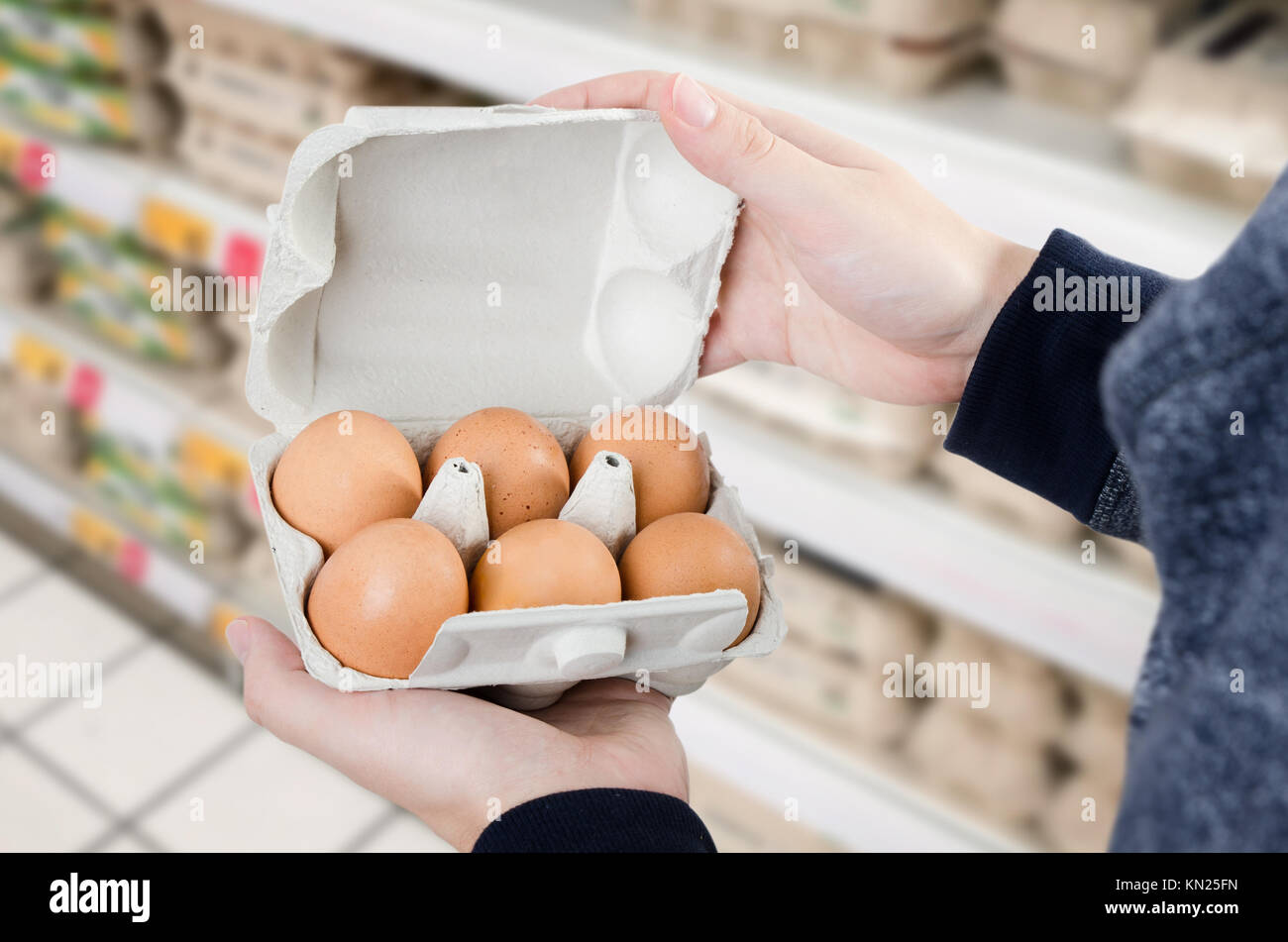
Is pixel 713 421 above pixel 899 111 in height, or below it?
below

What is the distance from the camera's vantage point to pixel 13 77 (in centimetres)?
213

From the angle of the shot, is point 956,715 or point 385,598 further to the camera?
point 956,715

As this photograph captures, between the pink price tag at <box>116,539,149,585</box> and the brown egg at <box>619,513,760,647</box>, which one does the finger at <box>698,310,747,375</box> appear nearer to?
the brown egg at <box>619,513,760,647</box>

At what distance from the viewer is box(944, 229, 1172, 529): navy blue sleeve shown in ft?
3.26

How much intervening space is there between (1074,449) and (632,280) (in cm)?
45

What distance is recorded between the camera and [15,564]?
2506mm

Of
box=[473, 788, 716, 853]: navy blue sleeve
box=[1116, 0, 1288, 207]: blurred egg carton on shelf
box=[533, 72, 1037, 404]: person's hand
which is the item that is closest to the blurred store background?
box=[1116, 0, 1288, 207]: blurred egg carton on shelf

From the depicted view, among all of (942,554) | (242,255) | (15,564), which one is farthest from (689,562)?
(15,564)

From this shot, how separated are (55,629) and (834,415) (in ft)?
5.69

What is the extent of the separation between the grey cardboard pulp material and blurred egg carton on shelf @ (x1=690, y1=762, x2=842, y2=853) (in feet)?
2.62

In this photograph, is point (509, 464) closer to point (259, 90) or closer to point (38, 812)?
point (259, 90)
